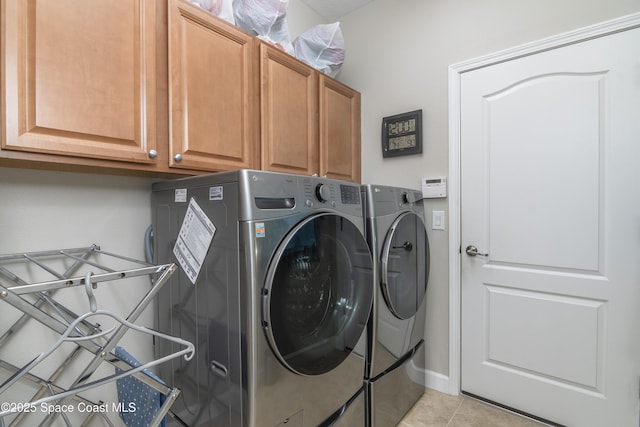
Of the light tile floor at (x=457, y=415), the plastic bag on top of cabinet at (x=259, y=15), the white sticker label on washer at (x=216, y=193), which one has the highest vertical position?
the plastic bag on top of cabinet at (x=259, y=15)

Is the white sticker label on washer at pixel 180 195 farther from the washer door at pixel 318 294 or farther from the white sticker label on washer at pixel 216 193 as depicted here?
the washer door at pixel 318 294

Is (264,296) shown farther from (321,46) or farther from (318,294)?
(321,46)

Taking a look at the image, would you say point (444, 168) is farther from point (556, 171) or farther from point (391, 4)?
point (391, 4)

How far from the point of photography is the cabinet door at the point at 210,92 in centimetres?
123

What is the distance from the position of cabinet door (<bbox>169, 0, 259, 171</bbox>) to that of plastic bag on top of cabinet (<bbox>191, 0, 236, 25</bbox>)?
0.24 feet

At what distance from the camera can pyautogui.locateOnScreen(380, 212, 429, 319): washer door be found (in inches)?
60.2

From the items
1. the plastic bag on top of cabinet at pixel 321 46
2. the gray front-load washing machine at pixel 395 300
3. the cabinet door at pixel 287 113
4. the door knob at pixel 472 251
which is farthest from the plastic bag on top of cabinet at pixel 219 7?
the door knob at pixel 472 251

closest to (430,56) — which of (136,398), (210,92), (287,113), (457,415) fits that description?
(287,113)

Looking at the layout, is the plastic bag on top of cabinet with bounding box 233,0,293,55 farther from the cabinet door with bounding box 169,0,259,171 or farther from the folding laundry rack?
the folding laundry rack

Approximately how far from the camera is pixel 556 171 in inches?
65.0

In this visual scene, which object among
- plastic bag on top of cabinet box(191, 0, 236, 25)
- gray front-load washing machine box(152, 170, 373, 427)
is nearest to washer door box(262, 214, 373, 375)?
gray front-load washing machine box(152, 170, 373, 427)

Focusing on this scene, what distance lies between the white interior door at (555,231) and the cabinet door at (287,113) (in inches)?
39.1

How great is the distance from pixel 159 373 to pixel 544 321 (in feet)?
6.75

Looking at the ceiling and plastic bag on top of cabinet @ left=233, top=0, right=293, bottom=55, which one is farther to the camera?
the ceiling
